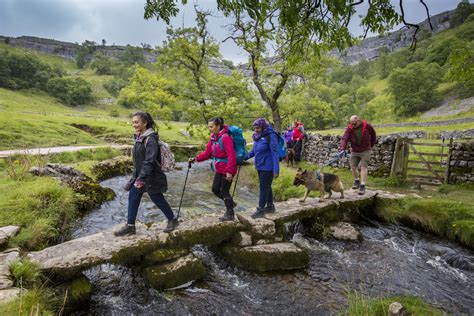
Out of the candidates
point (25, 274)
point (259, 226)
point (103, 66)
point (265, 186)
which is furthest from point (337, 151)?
point (103, 66)

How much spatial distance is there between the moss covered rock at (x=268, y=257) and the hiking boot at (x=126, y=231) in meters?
2.12

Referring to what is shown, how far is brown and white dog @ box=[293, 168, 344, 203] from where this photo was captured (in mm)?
7745

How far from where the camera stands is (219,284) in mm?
5043

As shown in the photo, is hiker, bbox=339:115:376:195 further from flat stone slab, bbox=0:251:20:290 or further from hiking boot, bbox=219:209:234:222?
flat stone slab, bbox=0:251:20:290

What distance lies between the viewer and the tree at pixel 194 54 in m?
19.7

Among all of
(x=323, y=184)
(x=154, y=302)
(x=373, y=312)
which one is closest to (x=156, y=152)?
(x=154, y=302)

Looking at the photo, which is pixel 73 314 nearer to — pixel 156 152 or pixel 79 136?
pixel 156 152

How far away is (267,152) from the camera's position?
20.2 ft

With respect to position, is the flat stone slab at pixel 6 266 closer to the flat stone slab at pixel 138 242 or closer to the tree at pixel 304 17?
the flat stone slab at pixel 138 242

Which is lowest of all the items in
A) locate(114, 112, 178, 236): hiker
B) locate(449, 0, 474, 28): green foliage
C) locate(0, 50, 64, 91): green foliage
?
locate(114, 112, 178, 236): hiker

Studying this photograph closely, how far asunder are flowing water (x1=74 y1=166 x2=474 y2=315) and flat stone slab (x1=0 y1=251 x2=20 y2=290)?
1.18 m

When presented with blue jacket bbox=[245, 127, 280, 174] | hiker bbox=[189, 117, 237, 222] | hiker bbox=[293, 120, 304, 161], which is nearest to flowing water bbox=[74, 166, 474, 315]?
hiker bbox=[189, 117, 237, 222]

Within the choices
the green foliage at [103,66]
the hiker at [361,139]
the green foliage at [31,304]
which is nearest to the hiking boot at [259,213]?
the hiker at [361,139]

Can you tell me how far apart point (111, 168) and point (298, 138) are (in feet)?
38.5
